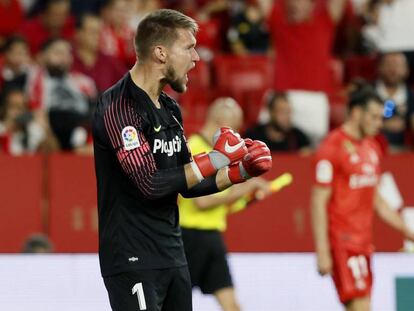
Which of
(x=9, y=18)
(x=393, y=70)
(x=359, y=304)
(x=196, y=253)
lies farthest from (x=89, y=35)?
(x=359, y=304)

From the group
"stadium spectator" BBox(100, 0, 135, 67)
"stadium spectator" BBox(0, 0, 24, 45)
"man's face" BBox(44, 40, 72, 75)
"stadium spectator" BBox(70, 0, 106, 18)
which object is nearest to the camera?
"man's face" BBox(44, 40, 72, 75)

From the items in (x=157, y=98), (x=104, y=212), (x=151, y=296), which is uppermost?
(x=157, y=98)

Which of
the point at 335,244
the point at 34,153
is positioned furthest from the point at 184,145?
the point at 34,153

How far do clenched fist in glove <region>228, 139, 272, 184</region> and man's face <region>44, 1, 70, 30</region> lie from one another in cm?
800

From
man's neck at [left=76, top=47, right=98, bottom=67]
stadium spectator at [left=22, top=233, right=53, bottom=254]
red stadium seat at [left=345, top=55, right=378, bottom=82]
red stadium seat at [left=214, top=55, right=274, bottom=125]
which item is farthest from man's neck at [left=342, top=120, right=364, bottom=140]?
red stadium seat at [left=345, top=55, right=378, bottom=82]

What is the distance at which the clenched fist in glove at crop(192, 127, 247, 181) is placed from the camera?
527cm

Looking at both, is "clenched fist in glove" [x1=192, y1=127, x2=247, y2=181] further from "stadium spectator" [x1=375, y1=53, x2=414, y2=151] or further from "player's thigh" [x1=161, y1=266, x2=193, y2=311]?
"stadium spectator" [x1=375, y1=53, x2=414, y2=151]

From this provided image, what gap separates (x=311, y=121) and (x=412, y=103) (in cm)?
109

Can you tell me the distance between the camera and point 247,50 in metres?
13.5

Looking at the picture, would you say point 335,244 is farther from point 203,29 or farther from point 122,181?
point 203,29

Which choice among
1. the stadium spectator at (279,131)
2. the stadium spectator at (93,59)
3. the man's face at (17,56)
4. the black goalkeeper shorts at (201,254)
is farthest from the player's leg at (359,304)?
the man's face at (17,56)

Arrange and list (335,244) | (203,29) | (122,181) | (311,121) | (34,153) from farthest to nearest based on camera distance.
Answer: (203,29), (311,121), (34,153), (335,244), (122,181)

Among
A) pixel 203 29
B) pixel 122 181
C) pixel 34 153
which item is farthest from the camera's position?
pixel 203 29

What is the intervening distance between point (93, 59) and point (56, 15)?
1.10 meters
